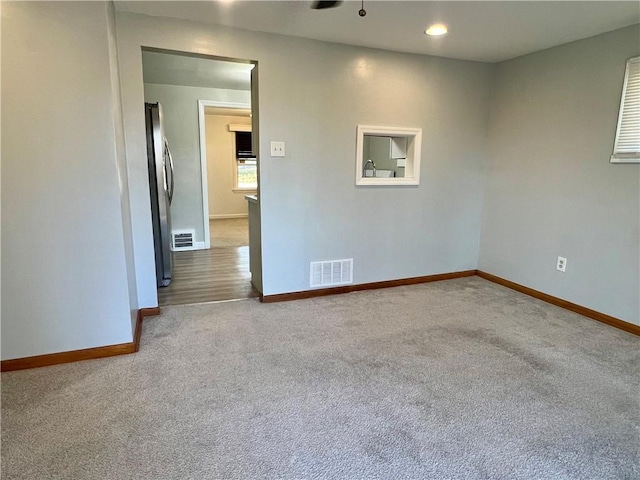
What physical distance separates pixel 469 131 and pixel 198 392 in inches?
138

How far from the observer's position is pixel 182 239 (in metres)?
5.47

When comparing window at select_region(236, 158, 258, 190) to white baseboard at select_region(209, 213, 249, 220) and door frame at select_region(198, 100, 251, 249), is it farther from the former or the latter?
door frame at select_region(198, 100, 251, 249)

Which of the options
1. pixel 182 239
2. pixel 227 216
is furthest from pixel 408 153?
pixel 227 216

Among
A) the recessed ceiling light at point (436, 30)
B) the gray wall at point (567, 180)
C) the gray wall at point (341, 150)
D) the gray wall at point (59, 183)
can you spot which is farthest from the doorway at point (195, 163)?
the gray wall at point (567, 180)

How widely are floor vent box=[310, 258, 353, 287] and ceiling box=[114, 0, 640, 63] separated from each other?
195 cm

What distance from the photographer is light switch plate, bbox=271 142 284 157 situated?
3.09m

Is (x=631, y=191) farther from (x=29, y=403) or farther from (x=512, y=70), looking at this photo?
(x=29, y=403)

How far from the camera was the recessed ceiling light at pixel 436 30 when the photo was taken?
2714 millimetres

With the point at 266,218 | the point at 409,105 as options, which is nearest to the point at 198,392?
the point at 266,218

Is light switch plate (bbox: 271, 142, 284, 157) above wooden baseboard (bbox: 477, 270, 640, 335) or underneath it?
above

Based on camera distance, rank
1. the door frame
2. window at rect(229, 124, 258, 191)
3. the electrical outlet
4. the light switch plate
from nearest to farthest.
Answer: the light switch plate → the electrical outlet → the door frame → window at rect(229, 124, 258, 191)

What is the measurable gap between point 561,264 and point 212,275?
3490 millimetres

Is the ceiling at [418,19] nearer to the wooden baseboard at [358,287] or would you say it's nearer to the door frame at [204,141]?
the wooden baseboard at [358,287]

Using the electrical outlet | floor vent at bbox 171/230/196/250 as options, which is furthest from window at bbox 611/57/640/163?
floor vent at bbox 171/230/196/250
